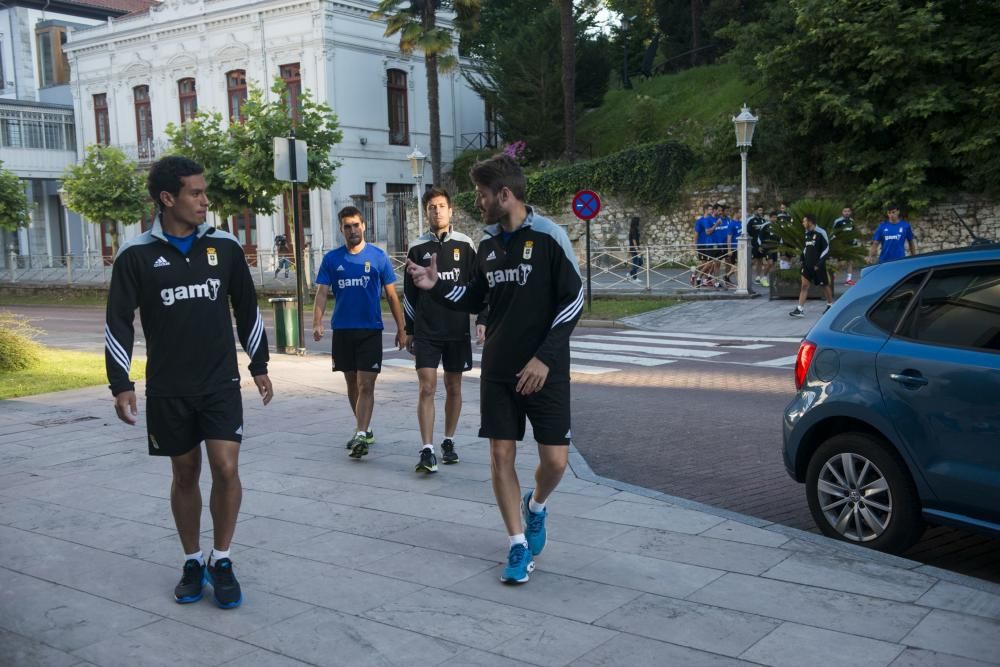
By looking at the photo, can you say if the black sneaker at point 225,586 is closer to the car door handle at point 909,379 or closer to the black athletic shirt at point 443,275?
the black athletic shirt at point 443,275

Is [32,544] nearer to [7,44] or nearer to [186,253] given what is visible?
[186,253]

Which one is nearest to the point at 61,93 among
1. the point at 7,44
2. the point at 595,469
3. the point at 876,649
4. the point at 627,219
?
the point at 7,44

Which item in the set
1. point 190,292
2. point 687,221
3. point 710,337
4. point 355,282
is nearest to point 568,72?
point 687,221

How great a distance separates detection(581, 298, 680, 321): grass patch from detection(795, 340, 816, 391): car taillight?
568 inches

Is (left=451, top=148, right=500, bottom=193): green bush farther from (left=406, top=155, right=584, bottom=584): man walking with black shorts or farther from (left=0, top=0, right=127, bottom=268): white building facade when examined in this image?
(left=406, top=155, right=584, bottom=584): man walking with black shorts

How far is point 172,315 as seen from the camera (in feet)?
15.0

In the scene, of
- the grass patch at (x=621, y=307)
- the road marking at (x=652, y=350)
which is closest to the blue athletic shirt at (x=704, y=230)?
the grass patch at (x=621, y=307)

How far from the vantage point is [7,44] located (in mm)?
48125

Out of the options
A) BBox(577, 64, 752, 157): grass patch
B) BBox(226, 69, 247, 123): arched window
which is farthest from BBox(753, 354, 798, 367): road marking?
BBox(226, 69, 247, 123): arched window

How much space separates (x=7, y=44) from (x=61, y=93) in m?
4.40

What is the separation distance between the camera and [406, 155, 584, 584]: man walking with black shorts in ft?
15.5

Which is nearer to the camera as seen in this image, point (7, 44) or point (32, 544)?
point (32, 544)

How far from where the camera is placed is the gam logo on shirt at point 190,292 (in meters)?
4.55

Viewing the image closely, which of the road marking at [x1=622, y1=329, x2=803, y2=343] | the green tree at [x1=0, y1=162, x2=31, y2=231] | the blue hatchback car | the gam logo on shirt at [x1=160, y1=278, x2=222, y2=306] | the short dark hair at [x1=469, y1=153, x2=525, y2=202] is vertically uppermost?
the green tree at [x1=0, y1=162, x2=31, y2=231]
